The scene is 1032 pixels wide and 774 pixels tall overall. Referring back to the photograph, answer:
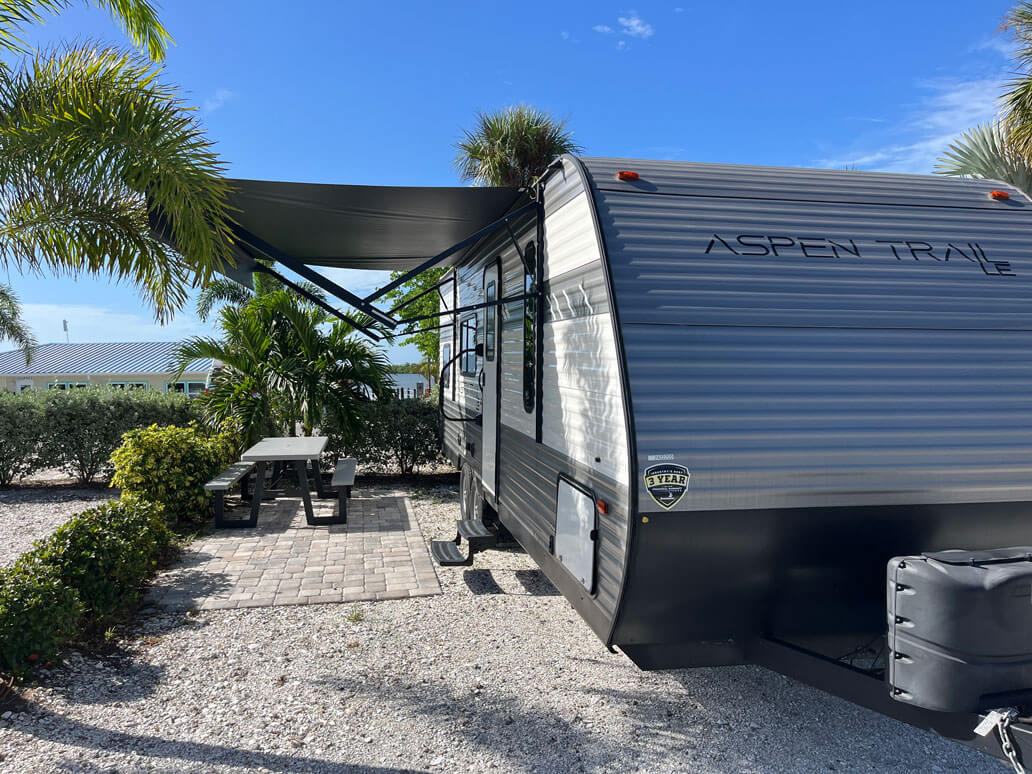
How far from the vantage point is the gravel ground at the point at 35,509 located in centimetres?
703

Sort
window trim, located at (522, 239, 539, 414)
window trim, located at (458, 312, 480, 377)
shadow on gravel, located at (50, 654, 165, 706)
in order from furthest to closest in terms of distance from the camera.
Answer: window trim, located at (458, 312, 480, 377) → window trim, located at (522, 239, 539, 414) → shadow on gravel, located at (50, 654, 165, 706)

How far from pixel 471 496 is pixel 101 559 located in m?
3.04

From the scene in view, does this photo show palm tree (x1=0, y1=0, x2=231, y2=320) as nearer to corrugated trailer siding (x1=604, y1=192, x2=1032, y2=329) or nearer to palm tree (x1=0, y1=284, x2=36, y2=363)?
corrugated trailer siding (x1=604, y1=192, x2=1032, y2=329)

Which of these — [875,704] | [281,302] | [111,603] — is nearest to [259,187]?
[111,603]

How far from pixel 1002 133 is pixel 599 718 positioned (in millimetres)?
9372

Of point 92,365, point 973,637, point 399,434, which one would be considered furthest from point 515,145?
point 92,365

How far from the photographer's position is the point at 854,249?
3141 millimetres

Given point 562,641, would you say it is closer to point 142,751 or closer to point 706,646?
point 706,646

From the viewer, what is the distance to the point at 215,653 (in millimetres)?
4250

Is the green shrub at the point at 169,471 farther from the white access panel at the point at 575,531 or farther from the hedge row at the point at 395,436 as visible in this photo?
the white access panel at the point at 575,531

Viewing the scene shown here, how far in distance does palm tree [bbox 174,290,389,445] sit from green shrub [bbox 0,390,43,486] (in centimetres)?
192

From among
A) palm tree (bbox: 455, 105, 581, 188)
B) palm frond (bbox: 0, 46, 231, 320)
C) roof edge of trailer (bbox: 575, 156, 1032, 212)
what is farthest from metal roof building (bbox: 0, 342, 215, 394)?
roof edge of trailer (bbox: 575, 156, 1032, 212)

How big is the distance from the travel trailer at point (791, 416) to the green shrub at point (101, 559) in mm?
3148

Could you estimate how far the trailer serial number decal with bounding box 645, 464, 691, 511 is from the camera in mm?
2686
